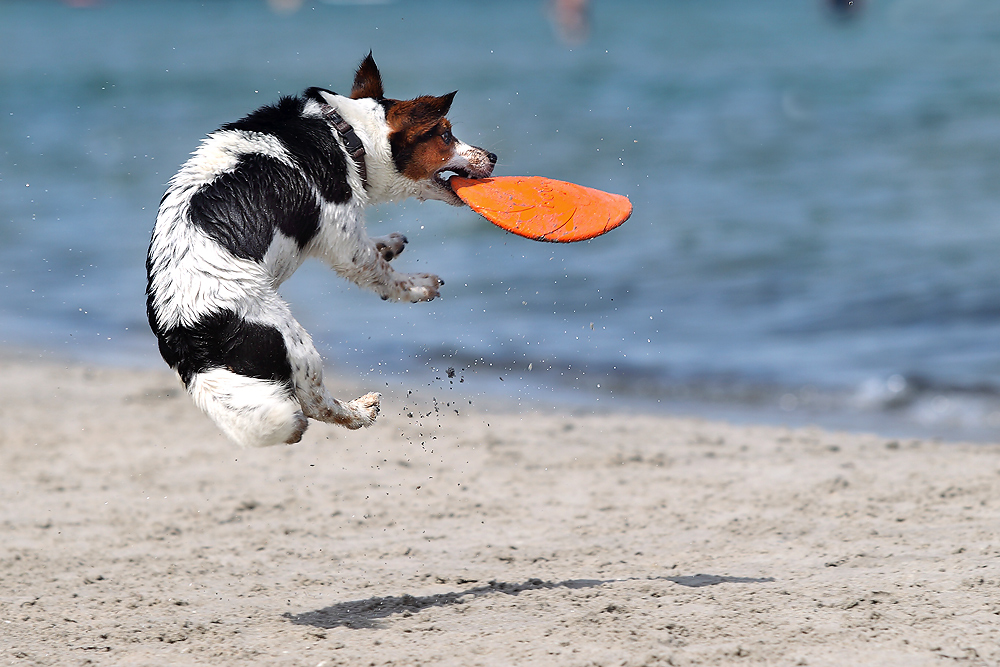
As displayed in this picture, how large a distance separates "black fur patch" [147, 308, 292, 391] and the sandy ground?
0.90 m

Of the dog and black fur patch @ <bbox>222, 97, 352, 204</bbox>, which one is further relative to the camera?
black fur patch @ <bbox>222, 97, 352, 204</bbox>

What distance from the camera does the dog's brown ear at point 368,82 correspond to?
438 centimetres

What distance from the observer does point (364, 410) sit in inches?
161

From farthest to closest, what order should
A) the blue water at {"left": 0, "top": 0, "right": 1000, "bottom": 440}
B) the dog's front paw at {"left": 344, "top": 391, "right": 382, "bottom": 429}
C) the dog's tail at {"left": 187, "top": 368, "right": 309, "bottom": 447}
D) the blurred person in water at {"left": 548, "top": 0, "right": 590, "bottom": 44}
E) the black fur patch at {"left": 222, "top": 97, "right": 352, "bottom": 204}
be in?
the blurred person in water at {"left": 548, "top": 0, "right": 590, "bottom": 44}, the blue water at {"left": 0, "top": 0, "right": 1000, "bottom": 440}, the dog's front paw at {"left": 344, "top": 391, "right": 382, "bottom": 429}, the black fur patch at {"left": 222, "top": 97, "right": 352, "bottom": 204}, the dog's tail at {"left": 187, "top": 368, "right": 309, "bottom": 447}

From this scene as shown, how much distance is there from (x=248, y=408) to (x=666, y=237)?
8.05m

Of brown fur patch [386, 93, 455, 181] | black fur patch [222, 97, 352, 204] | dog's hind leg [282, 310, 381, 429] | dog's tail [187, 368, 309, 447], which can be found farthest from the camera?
brown fur patch [386, 93, 455, 181]

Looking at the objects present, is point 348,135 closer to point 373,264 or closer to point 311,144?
point 311,144

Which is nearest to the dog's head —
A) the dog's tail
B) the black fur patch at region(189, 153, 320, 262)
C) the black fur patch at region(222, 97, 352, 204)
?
the black fur patch at region(222, 97, 352, 204)

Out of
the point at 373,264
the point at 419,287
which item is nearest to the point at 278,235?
the point at 373,264

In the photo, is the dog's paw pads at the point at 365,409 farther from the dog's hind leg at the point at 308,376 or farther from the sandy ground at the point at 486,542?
the sandy ground at the point at 486,542

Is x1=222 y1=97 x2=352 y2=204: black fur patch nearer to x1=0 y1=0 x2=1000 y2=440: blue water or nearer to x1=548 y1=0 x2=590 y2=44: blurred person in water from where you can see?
x1=0 y1=0 x2=1000 y2=440: blue water

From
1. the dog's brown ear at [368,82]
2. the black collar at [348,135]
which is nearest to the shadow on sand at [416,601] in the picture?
the black collar at [348,135]

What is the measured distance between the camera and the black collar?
4066mm

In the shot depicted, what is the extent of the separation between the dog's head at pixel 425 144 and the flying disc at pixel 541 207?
0.06m
